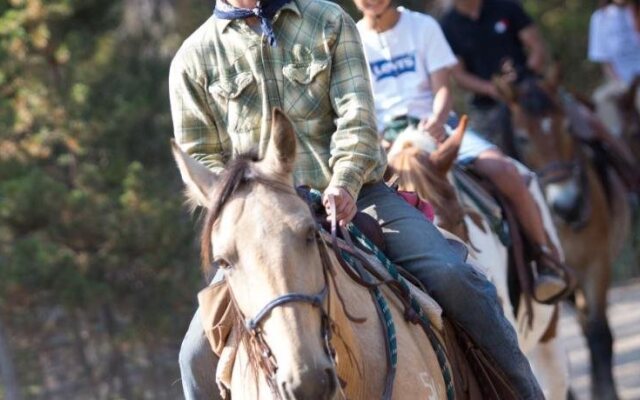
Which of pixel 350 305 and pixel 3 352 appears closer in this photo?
pixel 350 305

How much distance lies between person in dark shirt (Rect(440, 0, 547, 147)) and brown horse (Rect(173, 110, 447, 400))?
6.19 metres

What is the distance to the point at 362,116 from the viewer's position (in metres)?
5.30

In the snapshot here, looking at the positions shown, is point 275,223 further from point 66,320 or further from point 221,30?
point 66,320

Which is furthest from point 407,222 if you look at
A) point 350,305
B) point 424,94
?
point 424,94

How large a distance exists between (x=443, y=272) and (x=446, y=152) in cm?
198

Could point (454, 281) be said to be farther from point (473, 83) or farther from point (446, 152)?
point (473, 83)

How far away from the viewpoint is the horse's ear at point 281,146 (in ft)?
14.7

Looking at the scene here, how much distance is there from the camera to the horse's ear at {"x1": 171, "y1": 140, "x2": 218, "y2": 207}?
4.62 metres

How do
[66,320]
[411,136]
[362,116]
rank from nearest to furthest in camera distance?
[362,116] → [411,136] → [66,320]

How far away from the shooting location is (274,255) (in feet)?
14.4

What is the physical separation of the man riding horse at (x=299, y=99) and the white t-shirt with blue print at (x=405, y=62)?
229 cm

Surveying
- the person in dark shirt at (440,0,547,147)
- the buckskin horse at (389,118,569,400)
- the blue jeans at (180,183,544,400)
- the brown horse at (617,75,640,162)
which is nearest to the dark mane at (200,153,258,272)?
the blue jeans at (180,183,544,400)

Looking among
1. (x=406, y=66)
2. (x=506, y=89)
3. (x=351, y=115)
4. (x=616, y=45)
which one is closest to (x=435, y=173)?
(x=406, y=66)

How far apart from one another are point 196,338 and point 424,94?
3213 mm
